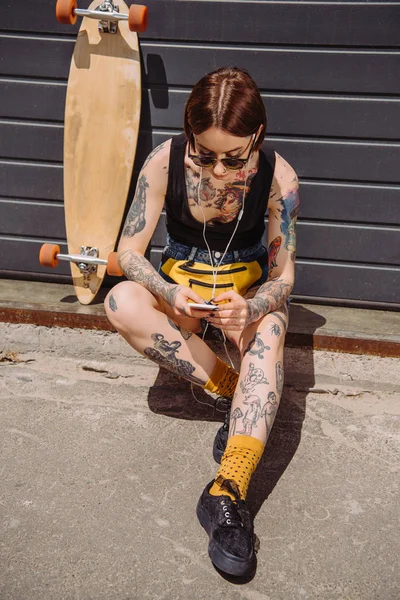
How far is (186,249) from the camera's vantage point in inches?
99.6

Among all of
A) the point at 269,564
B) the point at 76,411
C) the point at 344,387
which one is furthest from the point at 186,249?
the point at 269,564

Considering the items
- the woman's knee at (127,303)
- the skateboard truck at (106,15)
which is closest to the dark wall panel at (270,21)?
the skateboard truck at (106,15)

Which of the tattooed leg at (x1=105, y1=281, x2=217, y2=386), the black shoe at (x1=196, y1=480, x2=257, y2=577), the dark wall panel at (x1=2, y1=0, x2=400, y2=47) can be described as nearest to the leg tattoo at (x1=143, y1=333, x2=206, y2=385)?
the tattooed leg at (x1=105, y1=281, x2=217, y2=386)

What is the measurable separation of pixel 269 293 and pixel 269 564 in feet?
3.07

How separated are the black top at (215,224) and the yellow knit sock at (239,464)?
0.81 metres

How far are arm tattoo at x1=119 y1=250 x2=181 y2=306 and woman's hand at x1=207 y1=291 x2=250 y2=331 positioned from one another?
0.57 ft

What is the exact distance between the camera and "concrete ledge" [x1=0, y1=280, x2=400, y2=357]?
2.87m

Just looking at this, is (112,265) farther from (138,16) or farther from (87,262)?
(138,16)

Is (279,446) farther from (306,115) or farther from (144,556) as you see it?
(306,115)

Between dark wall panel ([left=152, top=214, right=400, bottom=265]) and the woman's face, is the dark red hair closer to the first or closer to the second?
the woman's face

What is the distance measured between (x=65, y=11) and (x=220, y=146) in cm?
137

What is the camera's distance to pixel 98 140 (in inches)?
126

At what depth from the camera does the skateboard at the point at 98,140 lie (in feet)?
10.1

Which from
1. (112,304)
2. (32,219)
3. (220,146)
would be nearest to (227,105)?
(220,146)
